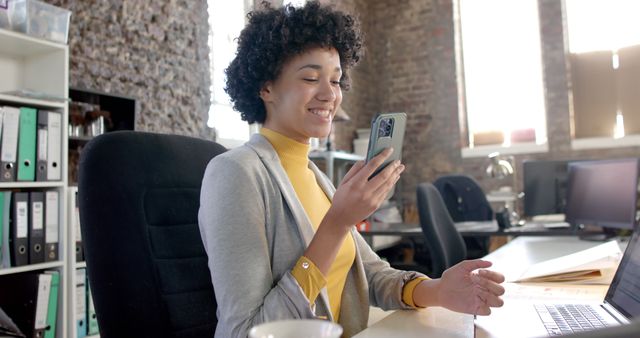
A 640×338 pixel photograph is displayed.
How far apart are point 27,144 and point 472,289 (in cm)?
227

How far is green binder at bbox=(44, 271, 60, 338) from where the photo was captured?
2.61 meters

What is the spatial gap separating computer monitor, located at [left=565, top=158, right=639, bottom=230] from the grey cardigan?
1.78 m

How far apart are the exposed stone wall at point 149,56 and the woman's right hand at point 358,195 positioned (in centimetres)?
271

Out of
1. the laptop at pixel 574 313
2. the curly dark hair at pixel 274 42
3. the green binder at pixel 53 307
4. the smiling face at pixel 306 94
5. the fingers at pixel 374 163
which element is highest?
the curly dark hair at pixel 274 42

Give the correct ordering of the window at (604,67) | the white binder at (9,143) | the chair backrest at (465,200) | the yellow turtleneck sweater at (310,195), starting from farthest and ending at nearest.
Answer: the window at (604,67) → the chair backrest at (465,200) → the white binder at (9,143) → the yellow turtleneck sweater at (310,195)

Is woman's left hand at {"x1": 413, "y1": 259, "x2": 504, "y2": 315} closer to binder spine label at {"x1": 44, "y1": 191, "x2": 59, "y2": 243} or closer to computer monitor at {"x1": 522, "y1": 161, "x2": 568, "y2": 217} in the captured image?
binder spine label at {"x1": 44, "y1": 191, "x2": 59, "y2": 243}

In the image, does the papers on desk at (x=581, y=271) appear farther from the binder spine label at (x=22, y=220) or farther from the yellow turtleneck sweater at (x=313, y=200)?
the binder spine label at (x=22, y=220)

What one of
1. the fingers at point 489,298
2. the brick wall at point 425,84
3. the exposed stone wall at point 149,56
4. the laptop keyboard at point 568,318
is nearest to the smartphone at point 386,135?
the fingers at point 489,298

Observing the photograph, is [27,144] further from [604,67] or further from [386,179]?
[604,67]

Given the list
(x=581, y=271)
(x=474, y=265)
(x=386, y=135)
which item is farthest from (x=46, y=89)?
(x=581, y=271)

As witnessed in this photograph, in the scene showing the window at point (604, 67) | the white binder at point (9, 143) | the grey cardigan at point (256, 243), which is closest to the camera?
the grey cardigan at point (256, 243)

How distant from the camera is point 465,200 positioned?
4.46m

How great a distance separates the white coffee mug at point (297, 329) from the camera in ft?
1.73

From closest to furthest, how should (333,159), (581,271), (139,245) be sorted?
(139,245)
(581,271)
(333,159)
